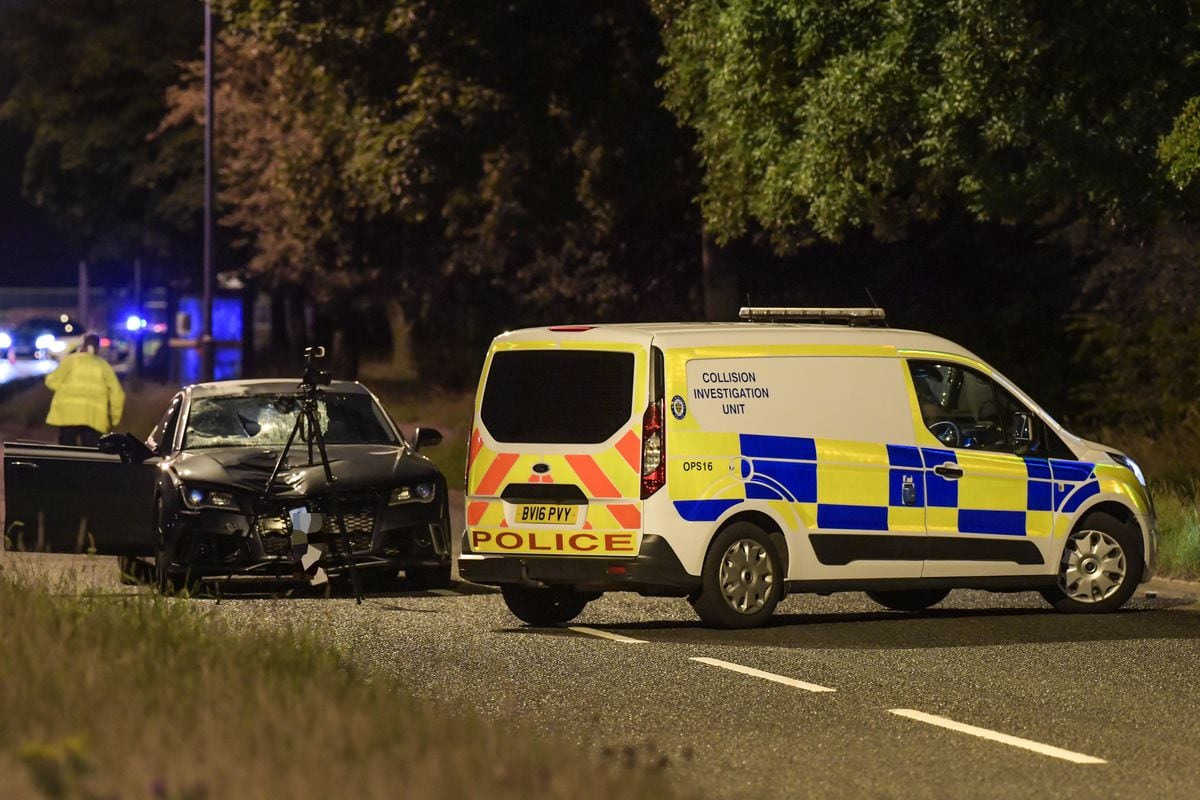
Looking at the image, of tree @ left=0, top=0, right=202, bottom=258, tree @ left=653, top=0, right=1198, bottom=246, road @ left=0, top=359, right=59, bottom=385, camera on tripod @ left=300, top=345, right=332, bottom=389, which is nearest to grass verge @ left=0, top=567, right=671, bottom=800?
camera on tripod @ left=300, top=345, right=332, bottom=389

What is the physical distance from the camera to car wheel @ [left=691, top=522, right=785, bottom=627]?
1445 centimetres

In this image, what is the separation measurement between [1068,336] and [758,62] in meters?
10.3

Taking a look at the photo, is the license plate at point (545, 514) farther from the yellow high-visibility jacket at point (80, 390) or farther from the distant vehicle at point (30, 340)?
the distant vehicle at point (30, 340)

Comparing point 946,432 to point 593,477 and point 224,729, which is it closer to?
point 593,477

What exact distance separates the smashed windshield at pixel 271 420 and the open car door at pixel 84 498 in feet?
1.67

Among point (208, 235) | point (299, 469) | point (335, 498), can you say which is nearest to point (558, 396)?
point (335, 498)

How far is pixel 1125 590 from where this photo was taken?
52.5 ft

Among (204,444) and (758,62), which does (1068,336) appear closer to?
(758,62)

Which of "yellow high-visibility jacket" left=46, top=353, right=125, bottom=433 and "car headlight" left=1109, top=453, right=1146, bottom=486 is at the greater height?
"yellow high-visibility jacket" left=46, top=353, right=125, bottom=433

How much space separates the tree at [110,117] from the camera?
2424 inches

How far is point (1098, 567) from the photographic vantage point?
16.0 meters

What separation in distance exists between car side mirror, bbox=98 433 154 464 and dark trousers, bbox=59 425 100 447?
636cm

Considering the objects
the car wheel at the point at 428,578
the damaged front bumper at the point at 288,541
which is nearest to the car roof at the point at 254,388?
the car wheel at the point at 428,578

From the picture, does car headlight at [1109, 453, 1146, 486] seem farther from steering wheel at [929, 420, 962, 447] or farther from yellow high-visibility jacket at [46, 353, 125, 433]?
yellow high-visibility jacket at [46, 353, 125, 433]
